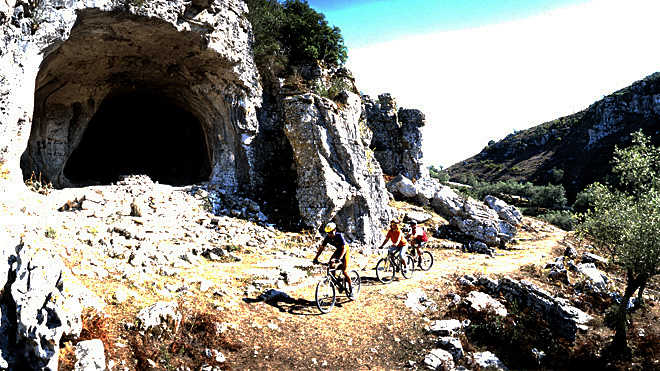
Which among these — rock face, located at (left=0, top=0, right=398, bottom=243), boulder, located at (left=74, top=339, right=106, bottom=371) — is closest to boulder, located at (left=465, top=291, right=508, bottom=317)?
rock face, located at (left=0, top=0, right=398, bottom=243)

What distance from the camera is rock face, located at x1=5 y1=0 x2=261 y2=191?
12.3 meters

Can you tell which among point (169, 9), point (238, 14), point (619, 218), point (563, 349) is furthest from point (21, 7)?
point (619, 218)

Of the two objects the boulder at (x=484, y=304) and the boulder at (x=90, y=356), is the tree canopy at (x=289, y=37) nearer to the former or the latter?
the boulder at (x=484, y=304)

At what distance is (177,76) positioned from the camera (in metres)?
19.1

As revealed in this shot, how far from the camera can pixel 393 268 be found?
12.5 m

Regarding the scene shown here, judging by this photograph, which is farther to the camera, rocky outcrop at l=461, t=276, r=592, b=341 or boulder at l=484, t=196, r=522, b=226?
boulder at l=484, t=196, r=522, b=226

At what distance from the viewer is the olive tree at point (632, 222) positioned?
9.44 metres

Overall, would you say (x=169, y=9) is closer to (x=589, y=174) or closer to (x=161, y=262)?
(x=161, y=262)

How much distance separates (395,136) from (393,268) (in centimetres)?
2233

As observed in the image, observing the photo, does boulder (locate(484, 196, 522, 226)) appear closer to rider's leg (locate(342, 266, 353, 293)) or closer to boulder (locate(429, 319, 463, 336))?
boulder (locate(429, 319, 463, 336))

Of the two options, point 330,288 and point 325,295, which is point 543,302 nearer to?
point 330,288

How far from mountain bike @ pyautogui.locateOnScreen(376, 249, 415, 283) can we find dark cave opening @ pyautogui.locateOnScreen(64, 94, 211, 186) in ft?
45.6

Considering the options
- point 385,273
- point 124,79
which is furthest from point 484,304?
point 124,79

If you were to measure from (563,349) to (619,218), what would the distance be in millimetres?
4492
